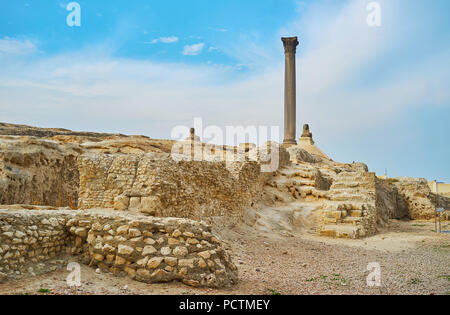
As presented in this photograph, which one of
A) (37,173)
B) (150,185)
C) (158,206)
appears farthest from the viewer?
(37,173)

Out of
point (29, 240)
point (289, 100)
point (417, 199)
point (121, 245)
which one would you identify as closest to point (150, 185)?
point (121, 245)

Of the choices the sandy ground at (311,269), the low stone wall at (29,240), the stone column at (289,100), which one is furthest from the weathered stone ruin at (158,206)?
the stone column at (289,100)

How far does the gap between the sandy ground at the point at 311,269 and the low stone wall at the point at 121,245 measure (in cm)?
19

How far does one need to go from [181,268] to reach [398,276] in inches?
174

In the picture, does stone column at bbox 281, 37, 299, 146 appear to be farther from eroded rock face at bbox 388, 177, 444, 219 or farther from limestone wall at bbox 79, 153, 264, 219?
limestone wall at bbox 79, 153, 264, 219

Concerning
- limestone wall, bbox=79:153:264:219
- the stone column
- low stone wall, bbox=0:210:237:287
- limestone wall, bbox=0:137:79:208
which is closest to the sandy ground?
low stone wall, bbox=0:210:237:287

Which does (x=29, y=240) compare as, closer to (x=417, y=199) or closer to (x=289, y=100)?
(x=417, y=199)

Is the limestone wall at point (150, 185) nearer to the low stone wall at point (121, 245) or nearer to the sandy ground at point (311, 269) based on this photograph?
the sandy ground at point (311, 269)

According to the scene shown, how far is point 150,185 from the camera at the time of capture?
30.3 ft

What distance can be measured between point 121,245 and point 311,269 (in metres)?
4.33

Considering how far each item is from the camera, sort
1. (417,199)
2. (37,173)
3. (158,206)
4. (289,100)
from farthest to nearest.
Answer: (289,100), (417,199), (37,173), (158,206)

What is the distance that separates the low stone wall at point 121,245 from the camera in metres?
5.29

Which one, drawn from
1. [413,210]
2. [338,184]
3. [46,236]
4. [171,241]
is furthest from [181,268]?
[413,210]
